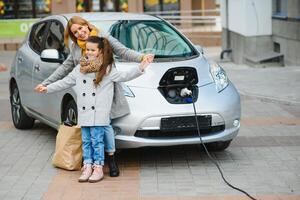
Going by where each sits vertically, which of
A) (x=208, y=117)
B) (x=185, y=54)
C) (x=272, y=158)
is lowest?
(x=272, y=158)

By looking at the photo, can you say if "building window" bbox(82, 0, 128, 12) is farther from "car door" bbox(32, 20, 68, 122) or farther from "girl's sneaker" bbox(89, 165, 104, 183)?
"girl's sneaker" bbox(89, 165, 104, 183)

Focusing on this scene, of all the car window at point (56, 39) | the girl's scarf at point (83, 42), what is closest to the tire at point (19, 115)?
the car window at point (56, 39)

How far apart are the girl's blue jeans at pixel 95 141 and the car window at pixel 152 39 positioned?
1.37 metres

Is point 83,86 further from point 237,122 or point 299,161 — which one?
point 299,161

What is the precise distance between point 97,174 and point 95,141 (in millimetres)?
317

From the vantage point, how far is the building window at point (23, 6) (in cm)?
3309

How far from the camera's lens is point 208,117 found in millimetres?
6785

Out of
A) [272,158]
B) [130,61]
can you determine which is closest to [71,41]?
[130,61]

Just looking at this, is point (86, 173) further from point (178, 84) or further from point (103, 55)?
point (178, 84)

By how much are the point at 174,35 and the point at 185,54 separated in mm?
490

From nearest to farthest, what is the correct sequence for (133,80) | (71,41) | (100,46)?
1. (100,46)
2. (133,80)
3. (71,41)

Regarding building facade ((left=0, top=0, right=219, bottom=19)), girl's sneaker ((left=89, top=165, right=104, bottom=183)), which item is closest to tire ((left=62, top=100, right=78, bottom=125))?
girl's sneaker ((left=89, top=165, right=104, bottom=183))

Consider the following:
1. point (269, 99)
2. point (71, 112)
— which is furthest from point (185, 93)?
point (269, 99)

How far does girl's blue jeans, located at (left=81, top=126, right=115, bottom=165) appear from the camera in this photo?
21.2 feet
